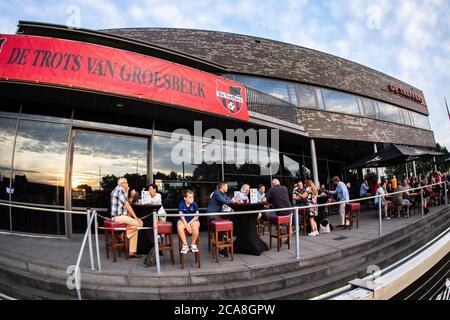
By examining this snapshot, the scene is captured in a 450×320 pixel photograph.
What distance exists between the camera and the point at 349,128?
13234mm

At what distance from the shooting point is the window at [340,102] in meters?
13.3

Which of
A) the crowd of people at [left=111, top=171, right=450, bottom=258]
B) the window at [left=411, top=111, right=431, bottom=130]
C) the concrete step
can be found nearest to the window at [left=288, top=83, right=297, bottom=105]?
the crowd of people at [left=111, top=171, right=450, bottom=258]

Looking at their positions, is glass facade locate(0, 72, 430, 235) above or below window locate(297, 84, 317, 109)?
below

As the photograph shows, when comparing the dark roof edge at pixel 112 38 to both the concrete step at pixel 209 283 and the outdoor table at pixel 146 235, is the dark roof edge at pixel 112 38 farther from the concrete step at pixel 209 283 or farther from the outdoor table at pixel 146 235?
the concrete step at pixel 209 283

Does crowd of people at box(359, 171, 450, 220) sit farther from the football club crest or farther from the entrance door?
the entrance door

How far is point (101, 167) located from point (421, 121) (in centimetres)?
2448

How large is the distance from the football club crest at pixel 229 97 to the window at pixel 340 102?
7075mm

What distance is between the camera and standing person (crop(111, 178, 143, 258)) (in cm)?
473

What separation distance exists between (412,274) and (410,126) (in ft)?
63.1

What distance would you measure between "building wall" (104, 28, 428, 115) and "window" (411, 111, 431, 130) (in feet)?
18.3

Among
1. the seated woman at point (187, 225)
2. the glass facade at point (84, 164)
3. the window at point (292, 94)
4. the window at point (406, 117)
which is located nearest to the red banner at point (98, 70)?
the glass facade at point (84, 164)

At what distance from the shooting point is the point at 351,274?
4070 mm
